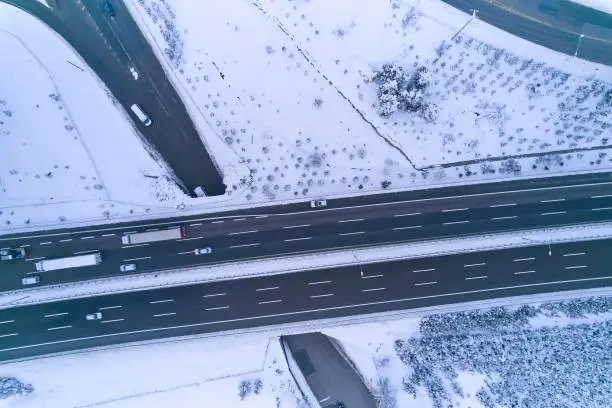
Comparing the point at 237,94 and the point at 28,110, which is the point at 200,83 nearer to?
A: the point at 237,94

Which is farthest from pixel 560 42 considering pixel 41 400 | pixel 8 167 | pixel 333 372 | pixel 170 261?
pixel 41 400

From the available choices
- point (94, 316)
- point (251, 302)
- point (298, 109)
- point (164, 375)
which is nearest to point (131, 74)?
point (298, 109)

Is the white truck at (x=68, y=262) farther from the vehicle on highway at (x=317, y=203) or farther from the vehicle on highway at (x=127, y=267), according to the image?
the vehicle on highway at (x=317, y=203)

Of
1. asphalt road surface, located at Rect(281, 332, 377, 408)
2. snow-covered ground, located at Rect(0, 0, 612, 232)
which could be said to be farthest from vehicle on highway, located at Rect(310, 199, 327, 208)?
asphalt road surface, located at Rect(281, 332, 377, 408)

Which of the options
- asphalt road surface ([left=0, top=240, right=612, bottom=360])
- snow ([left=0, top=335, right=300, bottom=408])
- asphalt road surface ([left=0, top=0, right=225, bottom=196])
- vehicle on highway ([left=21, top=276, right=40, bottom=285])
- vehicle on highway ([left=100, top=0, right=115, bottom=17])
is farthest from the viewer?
asphalt road surface ([left=0, top=0, right=225, bottom=196])

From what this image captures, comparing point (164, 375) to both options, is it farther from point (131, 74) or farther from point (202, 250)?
point (131, 74)

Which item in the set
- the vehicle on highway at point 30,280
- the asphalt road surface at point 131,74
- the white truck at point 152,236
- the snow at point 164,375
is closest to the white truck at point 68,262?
the vehicle on highway at point 30,280

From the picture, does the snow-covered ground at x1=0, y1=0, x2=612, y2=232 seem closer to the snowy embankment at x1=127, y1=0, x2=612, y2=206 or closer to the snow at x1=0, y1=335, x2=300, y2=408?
the snowy embankment at x1=127, y1=0, x2=612, y2=206
